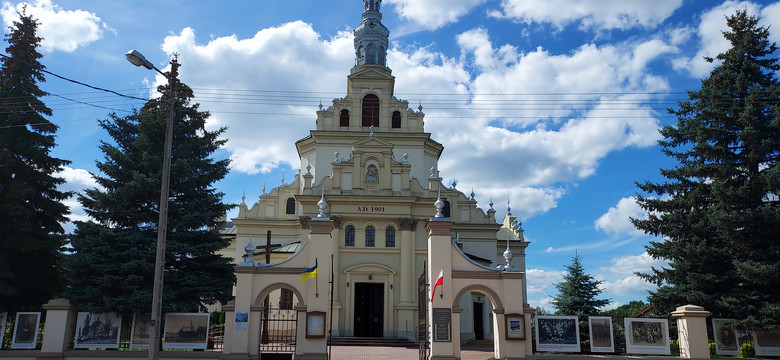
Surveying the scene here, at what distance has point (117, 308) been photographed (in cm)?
1939

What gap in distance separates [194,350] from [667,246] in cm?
1780

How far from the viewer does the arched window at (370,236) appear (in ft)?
106

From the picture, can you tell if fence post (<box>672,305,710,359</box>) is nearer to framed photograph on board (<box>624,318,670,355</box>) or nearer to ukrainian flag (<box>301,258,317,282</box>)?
framed photograph on board (<box>624,318,670,355</box>)

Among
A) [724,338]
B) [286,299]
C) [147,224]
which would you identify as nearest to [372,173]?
[286,299]

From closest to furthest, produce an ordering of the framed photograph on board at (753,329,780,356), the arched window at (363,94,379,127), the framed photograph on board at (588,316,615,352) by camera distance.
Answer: the framed photograph on board at (588,316,615,352), the framed photograph on board at (753,329,780,356), the arched window at (363,94,379,127)

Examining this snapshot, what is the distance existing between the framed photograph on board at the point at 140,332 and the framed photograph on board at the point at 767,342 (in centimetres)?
2035

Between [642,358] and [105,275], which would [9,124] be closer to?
[105,275]

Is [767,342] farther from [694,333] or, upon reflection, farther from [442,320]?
[442,320]

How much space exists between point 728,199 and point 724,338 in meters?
5.01

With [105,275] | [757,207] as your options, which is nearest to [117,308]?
[105,275]

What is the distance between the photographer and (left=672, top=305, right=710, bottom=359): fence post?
60.5 ft

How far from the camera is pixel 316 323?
1791 centimetres

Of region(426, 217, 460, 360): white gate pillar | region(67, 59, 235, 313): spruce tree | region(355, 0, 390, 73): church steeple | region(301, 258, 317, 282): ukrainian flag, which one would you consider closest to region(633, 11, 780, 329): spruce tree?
region(426, 217, 460, 360): white gate pillar

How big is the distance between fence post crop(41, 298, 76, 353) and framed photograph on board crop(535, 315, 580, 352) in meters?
15.2
